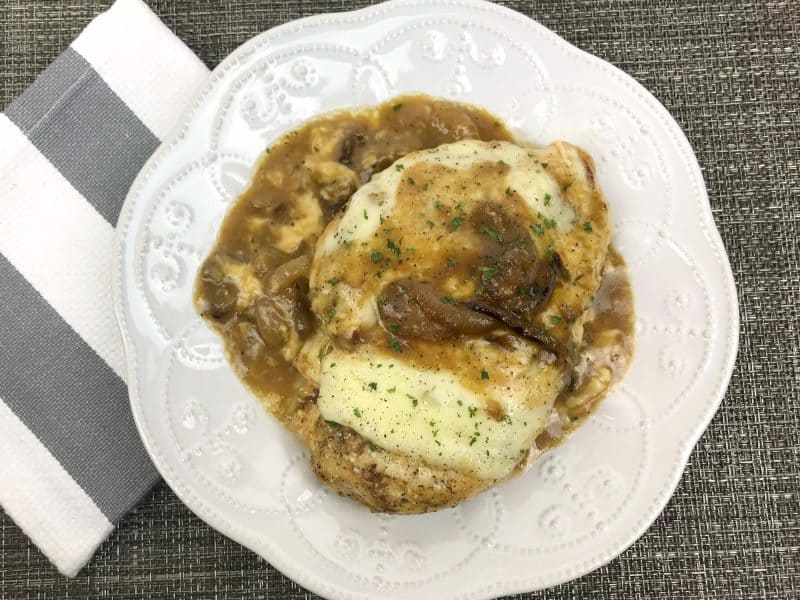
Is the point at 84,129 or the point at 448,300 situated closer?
the point at 448,300

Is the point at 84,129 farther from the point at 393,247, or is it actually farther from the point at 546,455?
the point at 546,455

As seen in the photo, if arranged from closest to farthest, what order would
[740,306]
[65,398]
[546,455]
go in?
[546,455] → [65,398] → [740,306]

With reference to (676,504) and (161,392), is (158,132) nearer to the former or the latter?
(161,392)

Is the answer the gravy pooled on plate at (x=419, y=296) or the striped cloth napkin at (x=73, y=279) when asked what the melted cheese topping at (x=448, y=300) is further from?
the striped cloth napkin at (x=73, y=279)

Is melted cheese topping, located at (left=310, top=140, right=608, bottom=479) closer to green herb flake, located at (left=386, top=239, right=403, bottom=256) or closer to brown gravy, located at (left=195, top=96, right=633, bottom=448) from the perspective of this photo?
green herb flake, located at (left=386, top=239, right=403, bottom=256)

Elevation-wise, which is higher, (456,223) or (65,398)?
(456,223)

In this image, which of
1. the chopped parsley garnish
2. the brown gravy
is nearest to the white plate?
the brown gravy

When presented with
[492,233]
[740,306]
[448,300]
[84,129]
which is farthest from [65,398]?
[740,306]

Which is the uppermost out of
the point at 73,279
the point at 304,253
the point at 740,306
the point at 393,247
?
the point at 73,279
